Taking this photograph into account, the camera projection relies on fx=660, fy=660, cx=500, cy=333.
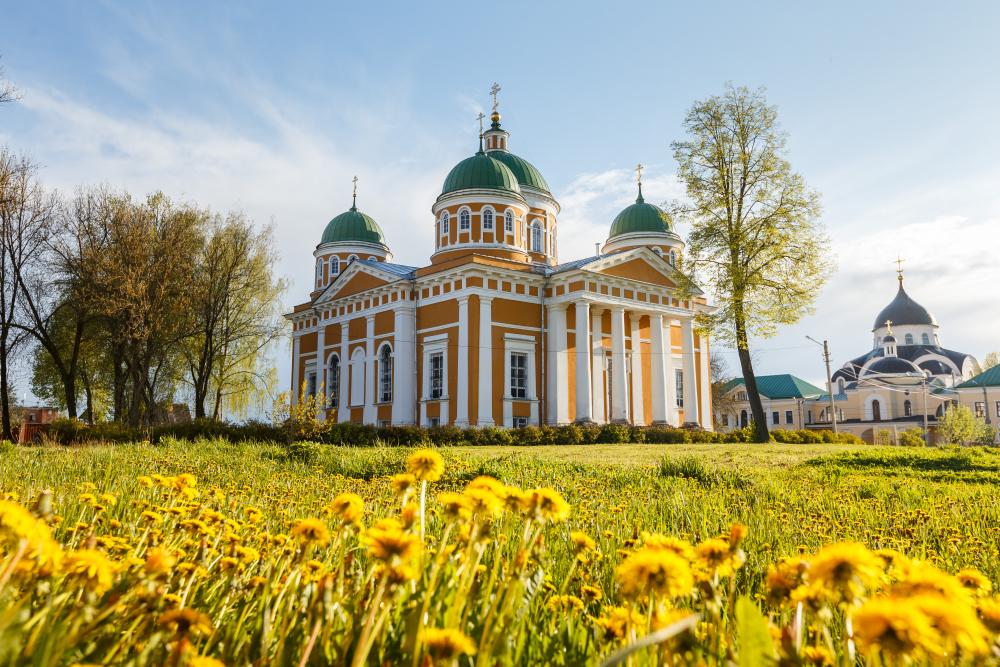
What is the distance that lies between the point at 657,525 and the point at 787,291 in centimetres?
1977

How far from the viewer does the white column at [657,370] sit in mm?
26469

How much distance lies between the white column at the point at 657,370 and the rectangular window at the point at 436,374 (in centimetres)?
856

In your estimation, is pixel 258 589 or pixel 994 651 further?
pixel 258 589

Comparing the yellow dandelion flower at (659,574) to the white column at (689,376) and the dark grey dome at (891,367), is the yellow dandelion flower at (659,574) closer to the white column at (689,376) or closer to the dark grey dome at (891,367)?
the white column at (689,376)

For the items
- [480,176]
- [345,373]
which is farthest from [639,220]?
[345,373]

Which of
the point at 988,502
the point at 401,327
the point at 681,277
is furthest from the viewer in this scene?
the point at 401,327

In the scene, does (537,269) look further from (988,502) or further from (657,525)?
(657,525)

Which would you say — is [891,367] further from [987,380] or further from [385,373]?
[385,373]

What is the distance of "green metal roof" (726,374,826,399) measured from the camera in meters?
57.4

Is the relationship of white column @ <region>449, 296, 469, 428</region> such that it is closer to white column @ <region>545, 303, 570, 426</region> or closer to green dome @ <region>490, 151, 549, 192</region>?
white column @ <region>545, 303, 570, 426</region>

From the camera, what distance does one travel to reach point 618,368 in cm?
2553

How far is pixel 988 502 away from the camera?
691 centimetres

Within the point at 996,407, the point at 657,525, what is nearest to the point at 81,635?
the point at 657,525

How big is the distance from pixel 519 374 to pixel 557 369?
57.7 inches
